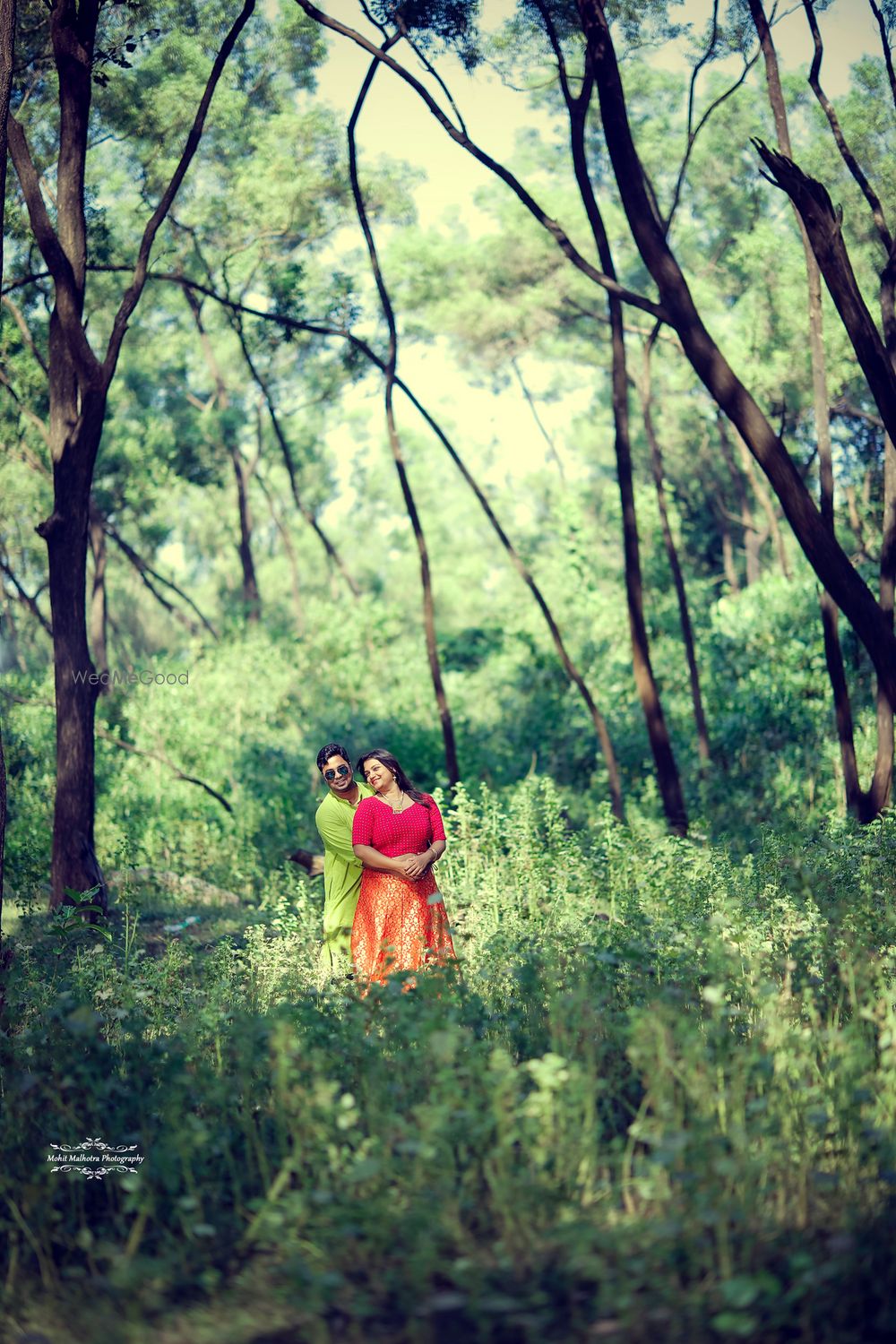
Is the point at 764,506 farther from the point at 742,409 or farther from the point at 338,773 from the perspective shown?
the point at 338,773

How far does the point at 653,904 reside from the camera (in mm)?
7680

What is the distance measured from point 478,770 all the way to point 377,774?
27.6ft

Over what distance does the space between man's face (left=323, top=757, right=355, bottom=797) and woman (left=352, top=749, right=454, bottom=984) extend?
0.26 meters

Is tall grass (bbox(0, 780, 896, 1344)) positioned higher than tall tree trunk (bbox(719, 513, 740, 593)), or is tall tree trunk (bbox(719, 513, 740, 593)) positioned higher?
tall tree trunk (bbox(719, 513, 740, 593))

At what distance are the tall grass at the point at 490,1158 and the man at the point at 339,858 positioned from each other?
1.11 m

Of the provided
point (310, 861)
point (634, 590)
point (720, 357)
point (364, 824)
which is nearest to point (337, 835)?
point (364, 824)

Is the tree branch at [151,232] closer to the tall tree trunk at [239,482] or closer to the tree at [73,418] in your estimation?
the tree at [73,418]

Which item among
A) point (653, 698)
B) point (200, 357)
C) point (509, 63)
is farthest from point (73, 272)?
point (200, 357)

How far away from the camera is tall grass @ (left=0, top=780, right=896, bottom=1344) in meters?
3.06

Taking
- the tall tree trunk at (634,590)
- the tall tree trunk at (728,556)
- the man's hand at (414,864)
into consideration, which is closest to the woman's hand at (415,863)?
the man's hand at (414,864)

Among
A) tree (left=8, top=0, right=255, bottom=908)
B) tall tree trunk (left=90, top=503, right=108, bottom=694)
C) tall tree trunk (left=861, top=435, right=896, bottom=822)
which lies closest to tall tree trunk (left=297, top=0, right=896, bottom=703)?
tall tree trunk (left=861, top=435, right=896, bottom=822)

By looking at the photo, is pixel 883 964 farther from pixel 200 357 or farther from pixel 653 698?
pixel 200 357

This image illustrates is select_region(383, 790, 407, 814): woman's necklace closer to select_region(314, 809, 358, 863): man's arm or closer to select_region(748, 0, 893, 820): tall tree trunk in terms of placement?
select_region(314, 809, 358, 863): man's arm

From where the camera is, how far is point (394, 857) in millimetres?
6344
